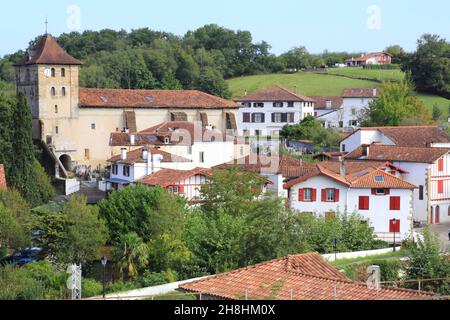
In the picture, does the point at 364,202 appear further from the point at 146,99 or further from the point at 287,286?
the point at 287,286

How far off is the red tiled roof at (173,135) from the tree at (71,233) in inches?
645

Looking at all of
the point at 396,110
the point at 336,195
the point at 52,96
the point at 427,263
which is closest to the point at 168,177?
the point at 336,195

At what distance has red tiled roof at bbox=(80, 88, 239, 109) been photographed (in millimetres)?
59194

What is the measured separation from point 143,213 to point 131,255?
3134 mm

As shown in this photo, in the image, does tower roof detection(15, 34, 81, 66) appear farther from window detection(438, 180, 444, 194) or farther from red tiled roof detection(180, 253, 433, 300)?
red tiled roof detection(180, 253, 433, 300)

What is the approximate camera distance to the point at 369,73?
100625mm

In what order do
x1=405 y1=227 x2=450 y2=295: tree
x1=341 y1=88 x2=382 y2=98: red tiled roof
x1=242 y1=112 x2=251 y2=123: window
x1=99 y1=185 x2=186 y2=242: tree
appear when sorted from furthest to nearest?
x1=341 y1=88 x2=382 y2=98: red tiled roof → x1=242 y1=112 x2=251 y2=123: window → x1=99 y1=185 x2=186 y2=242: tree → x1=405 y1=227 x2=450 y2=295: tree

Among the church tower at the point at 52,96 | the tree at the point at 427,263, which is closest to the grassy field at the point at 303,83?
the church tower at the point at 52,96

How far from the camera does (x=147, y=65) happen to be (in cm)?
9100

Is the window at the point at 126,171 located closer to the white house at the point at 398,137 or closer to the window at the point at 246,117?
the white house at the point at 398,137

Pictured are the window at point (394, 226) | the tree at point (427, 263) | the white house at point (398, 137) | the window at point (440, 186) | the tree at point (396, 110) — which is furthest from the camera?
the tree at point (396, 110)

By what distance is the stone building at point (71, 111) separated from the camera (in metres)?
57.6

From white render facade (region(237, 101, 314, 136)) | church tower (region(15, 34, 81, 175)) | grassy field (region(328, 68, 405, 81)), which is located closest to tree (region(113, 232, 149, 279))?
church tower (region(15, 34, 81, 175))

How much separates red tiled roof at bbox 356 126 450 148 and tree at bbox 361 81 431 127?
31.7 ft
